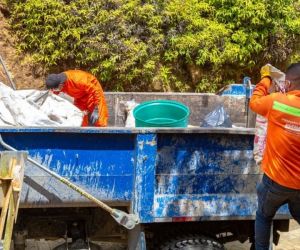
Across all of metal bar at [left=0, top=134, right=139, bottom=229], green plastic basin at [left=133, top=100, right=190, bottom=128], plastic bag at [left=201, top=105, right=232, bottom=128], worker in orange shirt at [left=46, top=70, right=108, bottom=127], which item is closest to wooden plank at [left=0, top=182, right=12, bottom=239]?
metal bar at [left=0, top=134, right=139, bottom=229]

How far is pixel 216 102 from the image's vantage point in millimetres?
5684

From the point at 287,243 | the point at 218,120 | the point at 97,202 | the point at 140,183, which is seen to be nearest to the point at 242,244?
the point at 287,243

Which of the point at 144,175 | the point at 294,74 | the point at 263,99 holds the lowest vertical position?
the point at 144,175

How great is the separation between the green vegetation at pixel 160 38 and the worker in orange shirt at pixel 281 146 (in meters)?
4.77

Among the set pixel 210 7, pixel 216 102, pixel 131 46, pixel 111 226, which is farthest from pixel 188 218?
pixel 210 7

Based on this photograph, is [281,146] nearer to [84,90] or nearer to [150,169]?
[150,169]

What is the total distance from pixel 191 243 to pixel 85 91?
93.5 inches

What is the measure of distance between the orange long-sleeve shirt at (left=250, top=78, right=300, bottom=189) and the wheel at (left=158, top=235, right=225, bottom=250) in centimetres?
75

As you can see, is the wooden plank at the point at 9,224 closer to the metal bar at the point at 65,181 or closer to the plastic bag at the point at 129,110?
the metal bar at the point at 65,181

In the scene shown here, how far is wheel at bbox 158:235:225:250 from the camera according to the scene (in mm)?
3910

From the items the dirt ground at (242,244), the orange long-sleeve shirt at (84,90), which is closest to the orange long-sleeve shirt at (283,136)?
the dirt ground at (242,244)

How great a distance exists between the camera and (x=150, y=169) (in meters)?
3.69

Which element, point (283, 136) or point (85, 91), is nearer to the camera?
point (283, 136)

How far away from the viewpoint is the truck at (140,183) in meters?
3.61
